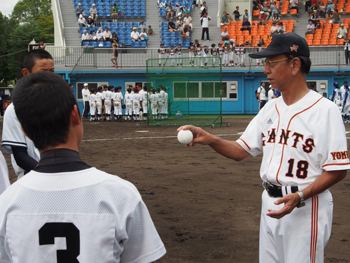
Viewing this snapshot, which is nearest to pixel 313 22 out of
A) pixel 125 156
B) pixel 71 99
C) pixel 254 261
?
pixel 125 156

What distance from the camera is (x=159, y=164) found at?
11492 millimetres

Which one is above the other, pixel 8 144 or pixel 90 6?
pixel 90 6

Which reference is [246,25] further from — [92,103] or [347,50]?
[92,103]

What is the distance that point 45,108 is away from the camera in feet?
6.17

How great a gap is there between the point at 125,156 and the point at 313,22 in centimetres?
2661

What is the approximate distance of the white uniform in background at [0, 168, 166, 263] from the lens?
6.09ft

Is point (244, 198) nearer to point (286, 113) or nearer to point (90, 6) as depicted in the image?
point (286, 113)

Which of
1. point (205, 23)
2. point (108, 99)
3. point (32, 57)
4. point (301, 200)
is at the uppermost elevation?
point (205, 23)

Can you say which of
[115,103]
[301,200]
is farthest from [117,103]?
[301,200]

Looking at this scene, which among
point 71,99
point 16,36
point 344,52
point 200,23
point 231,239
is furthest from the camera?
point 16,36

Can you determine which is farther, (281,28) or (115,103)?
(281,28)

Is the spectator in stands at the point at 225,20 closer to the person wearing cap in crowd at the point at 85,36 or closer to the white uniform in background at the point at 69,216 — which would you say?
the person wearing cap in crowd at the point at 85,36

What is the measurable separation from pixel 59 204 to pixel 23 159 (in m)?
2.07

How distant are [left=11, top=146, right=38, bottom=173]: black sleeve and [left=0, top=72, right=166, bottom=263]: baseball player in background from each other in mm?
1877
